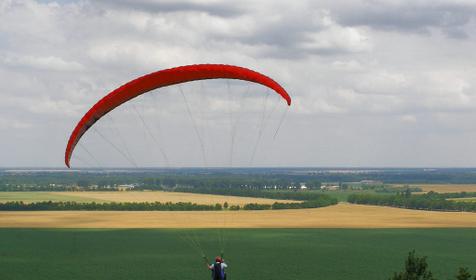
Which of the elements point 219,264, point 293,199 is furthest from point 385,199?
point 219,264

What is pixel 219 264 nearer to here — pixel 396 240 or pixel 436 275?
pixel 436 275

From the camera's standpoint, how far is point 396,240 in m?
85.6

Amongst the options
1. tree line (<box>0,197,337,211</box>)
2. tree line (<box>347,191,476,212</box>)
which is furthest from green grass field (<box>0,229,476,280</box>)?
tree line (<box>347,191,476,212</box>)

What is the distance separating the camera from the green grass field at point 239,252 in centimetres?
5925

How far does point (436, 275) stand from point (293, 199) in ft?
365

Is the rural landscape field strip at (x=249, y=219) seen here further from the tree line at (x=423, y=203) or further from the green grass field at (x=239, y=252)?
the tree line at (x=423, y=203)

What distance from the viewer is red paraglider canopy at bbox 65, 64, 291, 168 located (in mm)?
24125

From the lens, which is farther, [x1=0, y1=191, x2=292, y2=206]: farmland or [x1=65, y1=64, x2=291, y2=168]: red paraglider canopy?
[x1=0, y1=191, x2=292, y2=206]: farmland

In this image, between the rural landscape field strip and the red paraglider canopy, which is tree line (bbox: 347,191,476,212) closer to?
the rural landscape field strip

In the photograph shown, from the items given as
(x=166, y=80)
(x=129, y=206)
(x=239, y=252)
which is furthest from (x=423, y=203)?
(x=166, y=80)

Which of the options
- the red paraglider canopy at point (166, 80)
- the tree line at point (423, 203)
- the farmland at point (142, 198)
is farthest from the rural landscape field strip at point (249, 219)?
the red paraglider canopy at point (166, 80)

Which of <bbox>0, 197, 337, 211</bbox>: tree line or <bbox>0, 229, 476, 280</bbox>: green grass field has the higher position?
<bbox>0, 197, 337, 211</bbox>: tree line

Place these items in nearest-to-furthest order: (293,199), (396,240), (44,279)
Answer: (44,279)
(396,240)
(293,199)

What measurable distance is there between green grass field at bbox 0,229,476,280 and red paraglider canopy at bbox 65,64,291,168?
33258 mm
